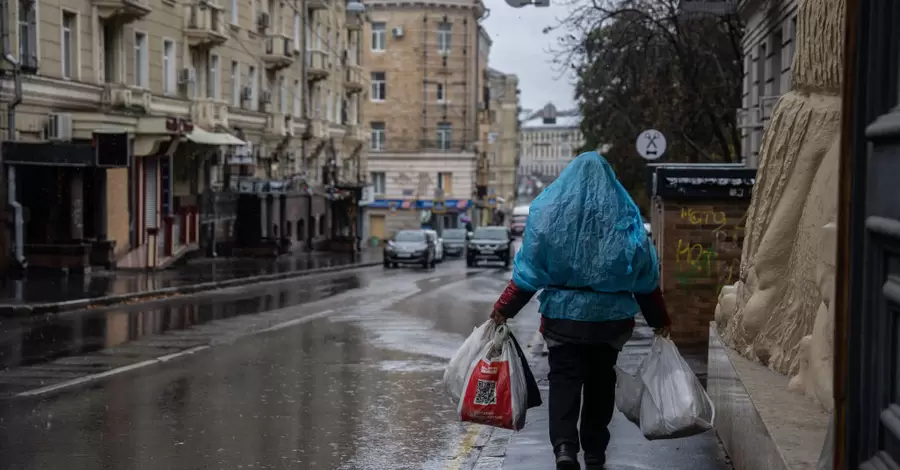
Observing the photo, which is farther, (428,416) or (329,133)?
(329,133)

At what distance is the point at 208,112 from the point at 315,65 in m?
14.2

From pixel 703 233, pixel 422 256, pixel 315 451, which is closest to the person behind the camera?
pixel 315 451

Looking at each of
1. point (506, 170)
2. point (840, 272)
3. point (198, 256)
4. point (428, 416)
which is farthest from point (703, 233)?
point (506, 170)

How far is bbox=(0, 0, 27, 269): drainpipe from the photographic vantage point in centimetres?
2472

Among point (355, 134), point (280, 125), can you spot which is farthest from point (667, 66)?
point (355, 134)

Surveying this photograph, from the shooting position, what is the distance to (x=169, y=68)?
117 feet

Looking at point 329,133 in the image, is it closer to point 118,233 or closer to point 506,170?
point 118,233

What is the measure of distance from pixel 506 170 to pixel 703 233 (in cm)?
10689

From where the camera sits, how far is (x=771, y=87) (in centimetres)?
1994

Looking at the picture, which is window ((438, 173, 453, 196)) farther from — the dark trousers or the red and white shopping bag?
the red and white shopping bag

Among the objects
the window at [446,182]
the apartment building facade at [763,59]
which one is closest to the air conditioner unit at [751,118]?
the apartment building facade at [763,59]

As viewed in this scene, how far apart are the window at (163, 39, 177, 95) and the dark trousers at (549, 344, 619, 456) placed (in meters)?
30.5

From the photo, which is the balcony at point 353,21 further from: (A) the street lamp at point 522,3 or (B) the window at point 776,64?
(B) the window at point 776,64

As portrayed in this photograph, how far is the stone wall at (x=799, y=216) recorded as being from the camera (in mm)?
5945
